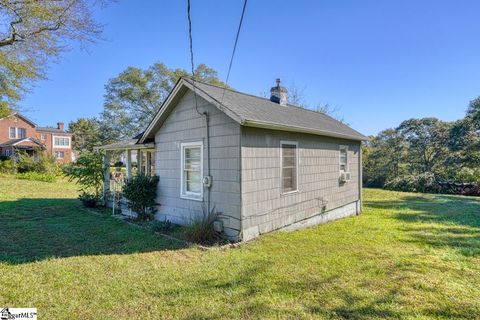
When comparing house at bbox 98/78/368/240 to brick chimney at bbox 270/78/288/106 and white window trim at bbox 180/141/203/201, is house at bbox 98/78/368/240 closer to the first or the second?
white window trim at bbox 180/141/203/201

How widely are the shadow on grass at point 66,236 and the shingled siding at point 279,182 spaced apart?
6.84ft

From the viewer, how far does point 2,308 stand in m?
3.41

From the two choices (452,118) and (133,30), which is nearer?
(133,30)

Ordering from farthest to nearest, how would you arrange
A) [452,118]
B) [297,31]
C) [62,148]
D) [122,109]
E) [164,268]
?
[62,148] < [122,109] < [452,118] < [297,31] < [164,268]

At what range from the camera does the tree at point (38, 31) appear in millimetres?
9508

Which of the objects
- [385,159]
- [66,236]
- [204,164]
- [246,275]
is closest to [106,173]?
[66,236]

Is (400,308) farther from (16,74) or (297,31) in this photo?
(16,74)

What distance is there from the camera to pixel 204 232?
6422 millimetres


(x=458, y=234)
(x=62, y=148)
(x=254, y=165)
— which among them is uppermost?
(x=62, y=148)

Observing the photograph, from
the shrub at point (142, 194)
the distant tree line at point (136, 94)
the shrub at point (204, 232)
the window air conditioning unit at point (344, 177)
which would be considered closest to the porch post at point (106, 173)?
the shrub at point (142, 194)

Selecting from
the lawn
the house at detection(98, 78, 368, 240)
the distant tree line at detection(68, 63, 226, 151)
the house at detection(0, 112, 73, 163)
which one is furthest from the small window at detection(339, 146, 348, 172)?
the house at detection(0, 112, 73, 163)

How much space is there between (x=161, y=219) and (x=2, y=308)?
5248 mm

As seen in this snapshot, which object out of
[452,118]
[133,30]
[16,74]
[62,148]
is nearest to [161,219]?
[133,30]

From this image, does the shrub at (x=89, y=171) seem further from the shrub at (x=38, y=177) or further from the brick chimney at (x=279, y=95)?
the shrub at (x=38, y=177)
